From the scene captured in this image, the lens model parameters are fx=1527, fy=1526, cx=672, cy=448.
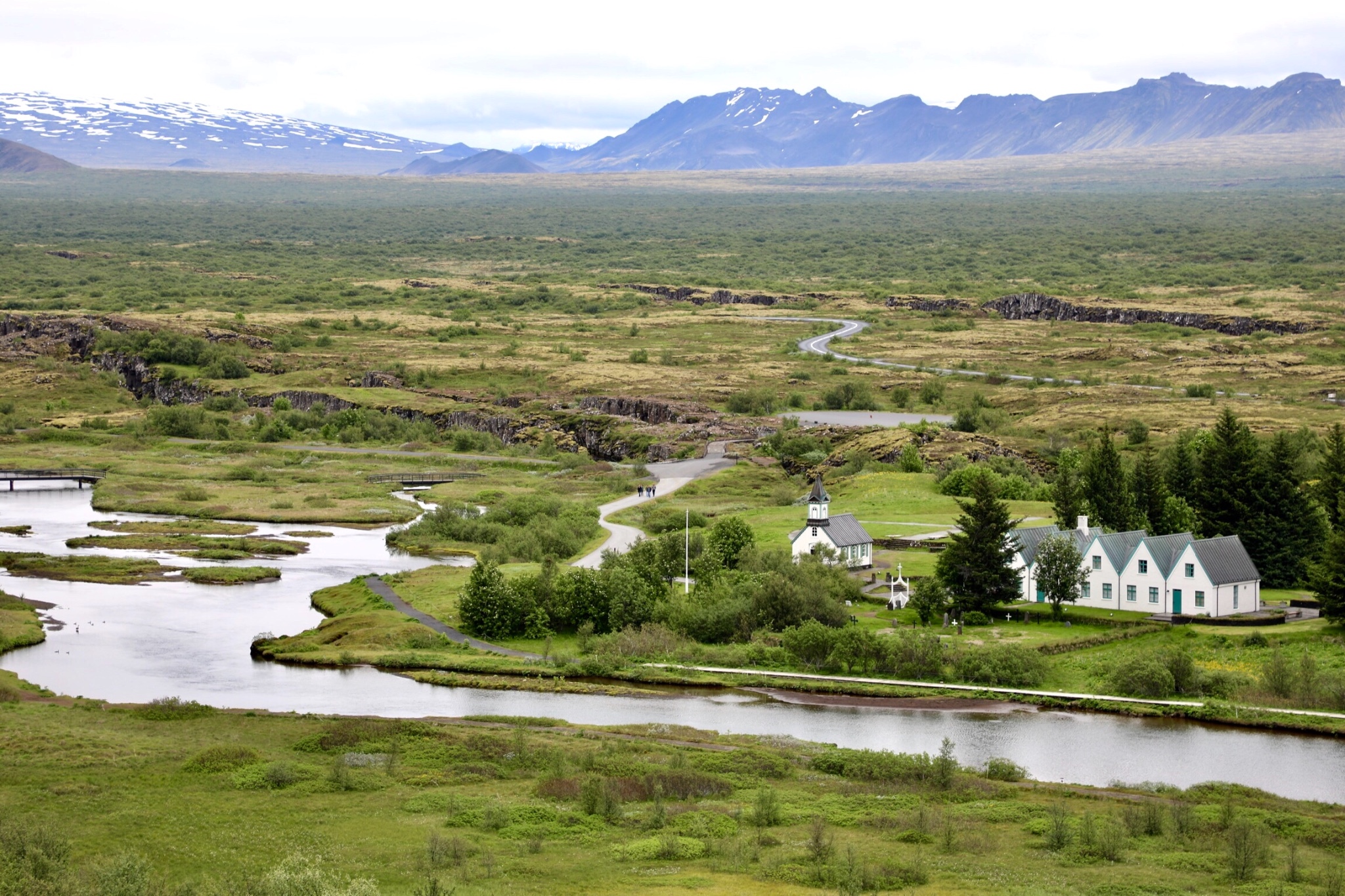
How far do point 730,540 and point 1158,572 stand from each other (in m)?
16.8

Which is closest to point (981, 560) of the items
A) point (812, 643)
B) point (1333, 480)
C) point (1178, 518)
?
point (812, 643)

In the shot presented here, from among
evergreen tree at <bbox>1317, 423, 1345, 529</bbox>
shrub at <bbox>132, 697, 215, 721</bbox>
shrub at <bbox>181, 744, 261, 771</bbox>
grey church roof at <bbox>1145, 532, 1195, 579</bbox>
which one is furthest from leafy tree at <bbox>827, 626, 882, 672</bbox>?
evergreen tree at <bbox>1317, 423, 1345, 529</bbox>

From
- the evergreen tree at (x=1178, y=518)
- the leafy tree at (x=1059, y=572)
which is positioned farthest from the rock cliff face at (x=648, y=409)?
the leafy tree at (x=1059, y=572)

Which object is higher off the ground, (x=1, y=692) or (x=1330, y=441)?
(x=1330, y=441)

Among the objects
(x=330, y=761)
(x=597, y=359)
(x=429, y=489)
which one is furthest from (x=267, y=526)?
(x=597, y=359)

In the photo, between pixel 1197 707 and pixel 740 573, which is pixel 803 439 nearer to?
pixel 740 573

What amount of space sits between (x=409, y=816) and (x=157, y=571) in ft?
125

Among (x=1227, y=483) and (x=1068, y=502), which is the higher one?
(x=1227, y=483)

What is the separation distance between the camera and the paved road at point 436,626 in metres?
54.0

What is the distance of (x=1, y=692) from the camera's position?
1848 inches

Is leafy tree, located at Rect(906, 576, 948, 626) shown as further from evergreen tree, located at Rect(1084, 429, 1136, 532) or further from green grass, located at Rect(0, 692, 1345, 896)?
green grass, located at Rect(0, 692, 1345, 896)

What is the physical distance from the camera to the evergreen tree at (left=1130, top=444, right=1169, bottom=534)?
61.6m

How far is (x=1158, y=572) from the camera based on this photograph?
176 ft

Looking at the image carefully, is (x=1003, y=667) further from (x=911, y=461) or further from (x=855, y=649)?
(x=911, y=461)
